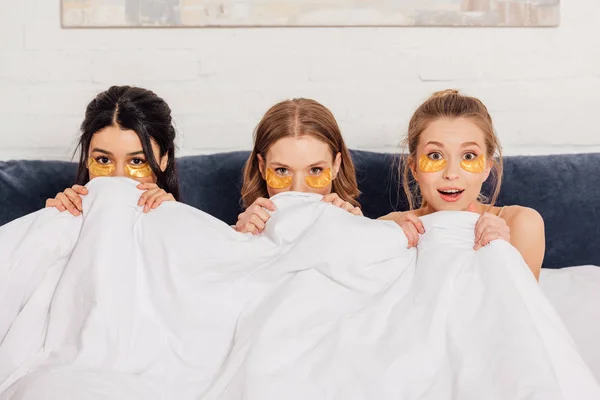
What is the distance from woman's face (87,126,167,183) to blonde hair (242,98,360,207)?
0.32 metres

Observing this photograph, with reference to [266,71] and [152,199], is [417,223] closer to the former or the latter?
[152,199]

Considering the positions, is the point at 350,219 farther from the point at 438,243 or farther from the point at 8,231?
the point at 8,231

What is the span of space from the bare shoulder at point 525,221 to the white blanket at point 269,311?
251 millimetres

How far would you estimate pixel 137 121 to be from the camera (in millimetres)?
1935

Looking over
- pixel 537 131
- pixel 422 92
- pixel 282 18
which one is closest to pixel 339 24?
pixel 282 18

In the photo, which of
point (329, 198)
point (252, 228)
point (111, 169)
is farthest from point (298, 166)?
point (111, 169)

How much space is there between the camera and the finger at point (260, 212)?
179 centimetres

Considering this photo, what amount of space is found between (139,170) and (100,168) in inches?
3.7

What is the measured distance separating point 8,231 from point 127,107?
1.48 feet

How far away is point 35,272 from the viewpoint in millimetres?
1646

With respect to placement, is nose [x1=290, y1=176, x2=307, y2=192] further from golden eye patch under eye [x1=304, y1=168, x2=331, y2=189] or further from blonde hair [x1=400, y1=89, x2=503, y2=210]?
blonde hair [x1=400, y1=89, x2=503, y2=210]

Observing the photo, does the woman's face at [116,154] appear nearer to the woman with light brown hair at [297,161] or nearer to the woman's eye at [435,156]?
the woman with light brown hair at [297,161]

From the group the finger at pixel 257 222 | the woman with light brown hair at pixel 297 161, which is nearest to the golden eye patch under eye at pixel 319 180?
the woman with light brown hair at pixel 297 161

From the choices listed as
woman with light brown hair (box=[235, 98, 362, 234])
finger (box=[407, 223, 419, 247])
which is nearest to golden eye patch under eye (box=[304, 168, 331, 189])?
woman with light brown hair (box=[235, 98, 362, 234])
